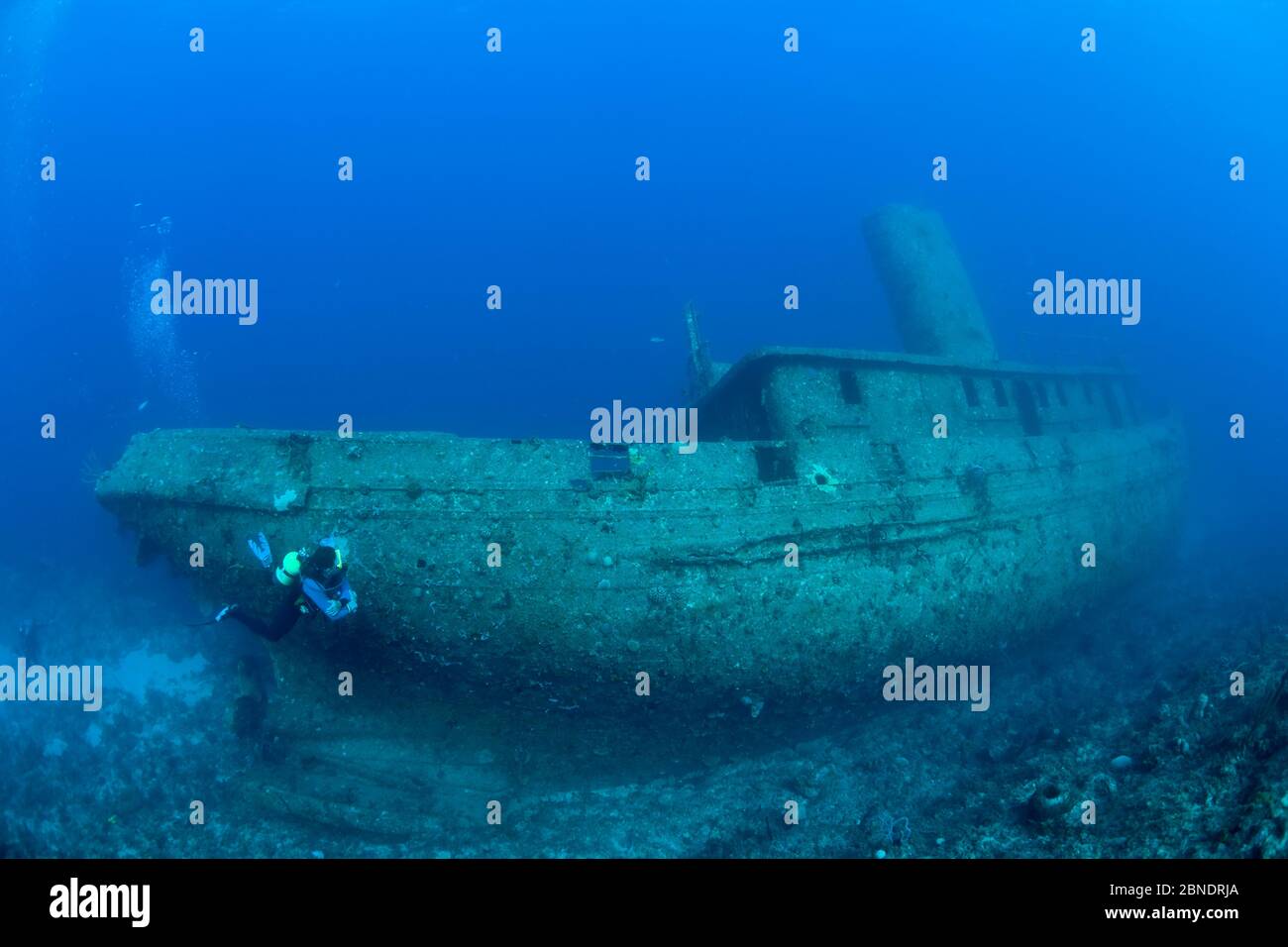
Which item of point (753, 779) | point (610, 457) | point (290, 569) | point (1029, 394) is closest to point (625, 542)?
point (610, 457)

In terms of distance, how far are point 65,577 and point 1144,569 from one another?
26209 millimetres

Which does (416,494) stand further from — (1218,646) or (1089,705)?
(1218,646)

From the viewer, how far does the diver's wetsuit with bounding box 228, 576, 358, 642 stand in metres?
5.89

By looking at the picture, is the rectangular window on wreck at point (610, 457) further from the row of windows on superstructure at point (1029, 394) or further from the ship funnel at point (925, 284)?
the ship funnel at point (925, 284)

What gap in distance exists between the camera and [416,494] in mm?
6488

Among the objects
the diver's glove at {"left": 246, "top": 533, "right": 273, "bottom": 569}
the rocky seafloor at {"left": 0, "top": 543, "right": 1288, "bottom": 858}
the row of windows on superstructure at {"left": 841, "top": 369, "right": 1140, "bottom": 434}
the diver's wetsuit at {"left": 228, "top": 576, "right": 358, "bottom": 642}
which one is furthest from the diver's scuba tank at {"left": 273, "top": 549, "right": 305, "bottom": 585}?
the row of windows on superstructure at {"left": 841, "top": 369, "right": 1140, "bottom": 434}

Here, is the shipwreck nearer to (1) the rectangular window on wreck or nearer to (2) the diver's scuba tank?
(1) the rectangular window on wreck

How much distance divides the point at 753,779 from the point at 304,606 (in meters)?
5.46

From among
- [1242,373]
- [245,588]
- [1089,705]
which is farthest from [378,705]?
[1242,373]

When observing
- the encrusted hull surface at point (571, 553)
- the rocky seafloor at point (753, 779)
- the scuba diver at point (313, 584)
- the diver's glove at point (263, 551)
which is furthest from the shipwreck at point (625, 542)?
the rocky seafloor at point (753, 779)

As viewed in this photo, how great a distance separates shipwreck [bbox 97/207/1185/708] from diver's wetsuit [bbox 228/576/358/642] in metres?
0.40

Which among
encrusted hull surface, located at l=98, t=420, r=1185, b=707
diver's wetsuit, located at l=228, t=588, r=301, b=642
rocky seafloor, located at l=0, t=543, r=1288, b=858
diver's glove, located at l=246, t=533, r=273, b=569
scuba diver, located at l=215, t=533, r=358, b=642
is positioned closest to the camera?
rocky seafloor, located at l=0, t=543, r=1288, b=858

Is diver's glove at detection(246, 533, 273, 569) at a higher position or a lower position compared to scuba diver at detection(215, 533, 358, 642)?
higher
